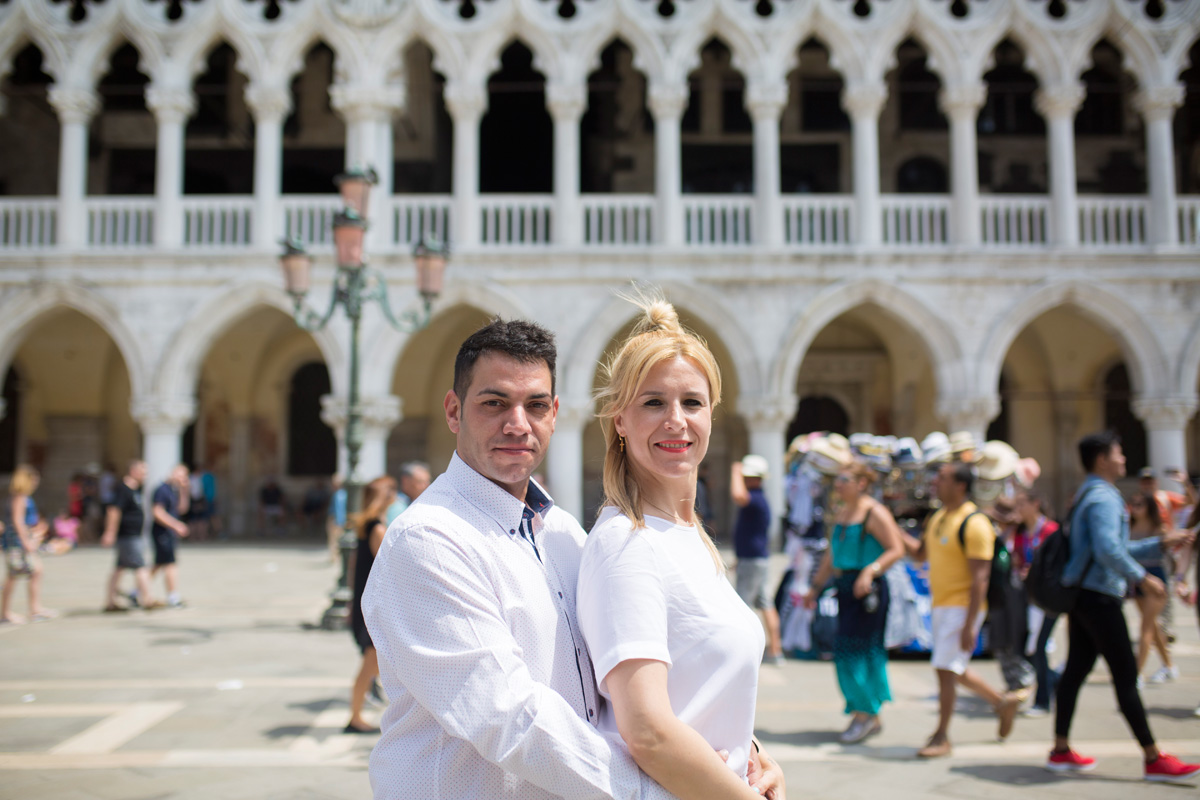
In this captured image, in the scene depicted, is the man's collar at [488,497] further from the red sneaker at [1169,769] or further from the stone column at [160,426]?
the stone column at [160,426]

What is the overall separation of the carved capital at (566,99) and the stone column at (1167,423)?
10.8 meters

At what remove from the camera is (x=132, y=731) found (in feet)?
17.2

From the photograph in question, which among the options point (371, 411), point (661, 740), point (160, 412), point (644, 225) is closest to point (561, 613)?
point (661, 740)

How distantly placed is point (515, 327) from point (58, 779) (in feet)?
13.4

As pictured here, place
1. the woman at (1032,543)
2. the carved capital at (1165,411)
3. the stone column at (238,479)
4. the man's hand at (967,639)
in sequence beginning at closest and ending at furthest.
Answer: the man's hand at (967,639)
the woman at (1032,543)
the carved capital at (1165,411)
the stone column at (238,479)

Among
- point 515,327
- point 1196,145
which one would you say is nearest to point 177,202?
point 515,327

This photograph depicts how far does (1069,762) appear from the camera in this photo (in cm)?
467

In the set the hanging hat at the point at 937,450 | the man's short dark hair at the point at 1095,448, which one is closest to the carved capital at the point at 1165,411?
the hanging hat at the point at 937,450

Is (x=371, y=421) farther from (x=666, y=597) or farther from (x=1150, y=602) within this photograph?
(x=666, y=597)

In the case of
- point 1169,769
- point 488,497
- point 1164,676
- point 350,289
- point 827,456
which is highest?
point 350,289

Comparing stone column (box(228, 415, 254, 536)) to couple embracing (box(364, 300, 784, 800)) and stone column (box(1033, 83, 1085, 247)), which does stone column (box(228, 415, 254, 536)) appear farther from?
couple embracing (box(364, 300, 784, 800))

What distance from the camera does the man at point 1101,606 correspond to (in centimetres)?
445

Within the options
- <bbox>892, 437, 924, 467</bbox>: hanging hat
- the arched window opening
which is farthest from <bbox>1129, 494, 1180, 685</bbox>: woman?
the arched window opening

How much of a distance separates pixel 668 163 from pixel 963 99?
5194 millimetres
